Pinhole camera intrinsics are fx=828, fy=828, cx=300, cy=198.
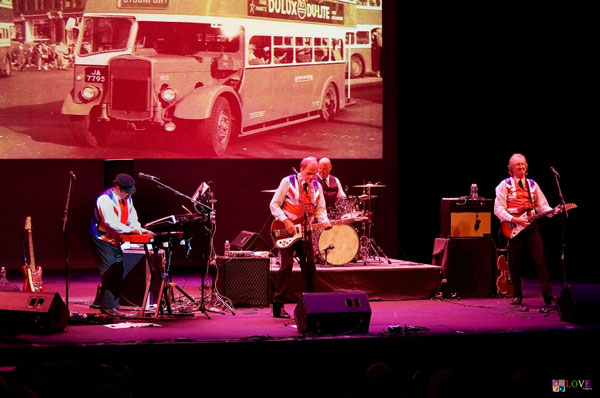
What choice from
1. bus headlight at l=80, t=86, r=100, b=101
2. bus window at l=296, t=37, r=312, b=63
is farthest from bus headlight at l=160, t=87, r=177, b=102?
bus window at l=296, t=37, r=312, b=63

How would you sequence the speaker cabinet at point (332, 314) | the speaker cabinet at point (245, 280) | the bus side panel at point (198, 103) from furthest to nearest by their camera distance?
1. the bus side panel at point (198, 103)
2. the speaker cabinet at point (245, 280)
3. the speaker cabinet at point (332, 314)

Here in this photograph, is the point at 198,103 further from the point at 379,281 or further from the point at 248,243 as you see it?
the point at 379,281

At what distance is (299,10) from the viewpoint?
1351cm

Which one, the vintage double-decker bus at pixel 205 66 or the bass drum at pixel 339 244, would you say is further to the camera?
the vintage double-decker bus at pixel 205 66

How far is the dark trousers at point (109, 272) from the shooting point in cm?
992

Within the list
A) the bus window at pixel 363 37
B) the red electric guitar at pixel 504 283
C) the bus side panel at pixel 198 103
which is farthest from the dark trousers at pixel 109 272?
the bus window at pixel 363 37

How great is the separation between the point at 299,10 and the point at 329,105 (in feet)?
5.36

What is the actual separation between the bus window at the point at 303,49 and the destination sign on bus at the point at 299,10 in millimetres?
336

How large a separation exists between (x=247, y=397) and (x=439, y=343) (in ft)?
8.73

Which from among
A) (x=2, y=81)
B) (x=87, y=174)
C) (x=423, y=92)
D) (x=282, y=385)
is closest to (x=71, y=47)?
(x=2, y=81)

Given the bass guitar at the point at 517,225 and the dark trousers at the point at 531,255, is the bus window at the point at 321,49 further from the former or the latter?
the dark trousers at the point at 531,255

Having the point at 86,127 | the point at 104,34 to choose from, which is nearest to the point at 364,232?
the point at 86,127

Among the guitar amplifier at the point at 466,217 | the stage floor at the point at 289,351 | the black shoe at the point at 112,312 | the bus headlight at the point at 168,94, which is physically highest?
the bus headlight at the point at 168,94

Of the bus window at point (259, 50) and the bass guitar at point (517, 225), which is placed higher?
the bus window at point (259, 50)
